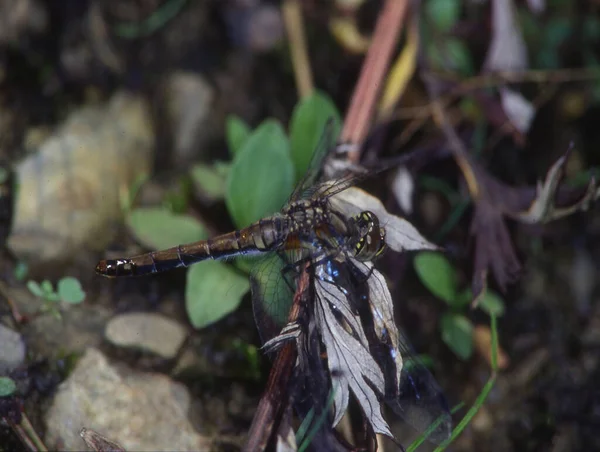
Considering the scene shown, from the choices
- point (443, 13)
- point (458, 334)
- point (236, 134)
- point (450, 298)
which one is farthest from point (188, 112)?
point (458, 334)

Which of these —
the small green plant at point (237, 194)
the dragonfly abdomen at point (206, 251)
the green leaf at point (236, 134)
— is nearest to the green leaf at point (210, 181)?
the small green plant at point (237, 194)

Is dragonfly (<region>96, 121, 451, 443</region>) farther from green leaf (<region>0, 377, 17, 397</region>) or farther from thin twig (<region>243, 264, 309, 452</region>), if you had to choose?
green leaf (<region>0, 377, 17, 397</region>)

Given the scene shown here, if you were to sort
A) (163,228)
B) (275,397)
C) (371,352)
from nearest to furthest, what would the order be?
1. (275,397)
2. (371,352)
3. (163,228)

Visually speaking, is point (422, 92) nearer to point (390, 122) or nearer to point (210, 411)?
point (390, 122)

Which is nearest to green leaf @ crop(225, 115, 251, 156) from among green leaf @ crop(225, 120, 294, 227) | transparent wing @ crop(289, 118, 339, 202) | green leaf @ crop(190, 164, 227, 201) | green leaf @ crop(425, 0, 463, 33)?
green leaf @ crop(190, 164, 227, 201)

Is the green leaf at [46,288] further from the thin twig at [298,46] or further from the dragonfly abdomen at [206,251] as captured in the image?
the thin twig at [298,46]

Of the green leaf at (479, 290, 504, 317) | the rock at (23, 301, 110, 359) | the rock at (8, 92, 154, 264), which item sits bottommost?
the green leaf at (479, 290, 504, 317)

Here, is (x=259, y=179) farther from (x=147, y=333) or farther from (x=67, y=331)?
(x=67, y=331)
